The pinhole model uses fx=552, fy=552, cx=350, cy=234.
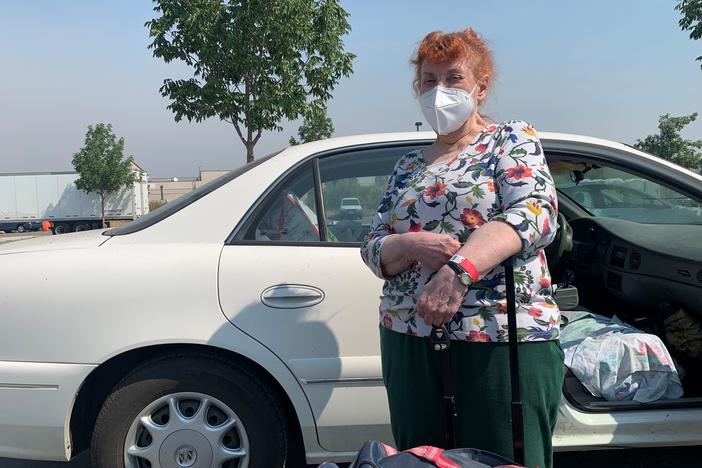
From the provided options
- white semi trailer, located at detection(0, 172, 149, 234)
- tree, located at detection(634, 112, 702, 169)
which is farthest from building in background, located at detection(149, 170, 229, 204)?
tree, located at detection(634, 112, 702, 169)

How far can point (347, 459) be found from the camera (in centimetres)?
229

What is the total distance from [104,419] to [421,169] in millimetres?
1604

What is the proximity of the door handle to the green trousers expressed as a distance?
701 millimetres

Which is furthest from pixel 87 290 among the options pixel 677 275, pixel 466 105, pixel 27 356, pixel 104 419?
pixel 677 275

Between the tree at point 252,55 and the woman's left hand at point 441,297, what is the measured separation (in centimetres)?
763

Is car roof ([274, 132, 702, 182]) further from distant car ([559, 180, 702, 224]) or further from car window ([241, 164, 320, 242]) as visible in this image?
distant car ([559, 180, 702, 224])

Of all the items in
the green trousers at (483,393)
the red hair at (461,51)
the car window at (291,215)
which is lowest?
the green trousers at (483,393)

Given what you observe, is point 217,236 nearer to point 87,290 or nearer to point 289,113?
point 87,290

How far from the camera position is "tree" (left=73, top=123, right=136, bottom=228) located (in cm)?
2884

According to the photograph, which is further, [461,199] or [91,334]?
[91,334]

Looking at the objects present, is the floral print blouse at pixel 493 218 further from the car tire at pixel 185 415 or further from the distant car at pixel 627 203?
the distant car at pixel 627 203

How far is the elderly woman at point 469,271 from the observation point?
51.4 inches

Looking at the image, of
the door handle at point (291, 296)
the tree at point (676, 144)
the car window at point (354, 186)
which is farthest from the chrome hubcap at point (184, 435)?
the tree at point (676, 144)

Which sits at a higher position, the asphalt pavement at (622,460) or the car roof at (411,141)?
the car roof at (411,141)
